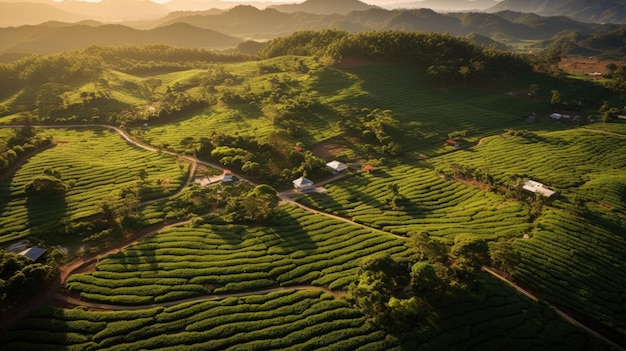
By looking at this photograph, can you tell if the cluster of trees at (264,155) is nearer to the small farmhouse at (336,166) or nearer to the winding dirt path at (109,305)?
the small farmhouse at (336,166)

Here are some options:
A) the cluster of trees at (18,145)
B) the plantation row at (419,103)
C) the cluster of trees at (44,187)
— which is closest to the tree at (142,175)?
the cluster of trees at (44,187)

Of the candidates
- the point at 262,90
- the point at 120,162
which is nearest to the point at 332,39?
the point at 262,90

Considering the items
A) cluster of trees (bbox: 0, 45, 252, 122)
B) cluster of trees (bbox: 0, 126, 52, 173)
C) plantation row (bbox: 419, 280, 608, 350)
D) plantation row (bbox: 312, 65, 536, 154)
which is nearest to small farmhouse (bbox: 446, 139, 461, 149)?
plantation row (bbox: 312, 65, 536, 154)

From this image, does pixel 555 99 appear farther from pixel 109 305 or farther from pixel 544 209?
pixel 109 305

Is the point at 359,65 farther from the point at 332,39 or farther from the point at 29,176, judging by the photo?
the point at 29,176

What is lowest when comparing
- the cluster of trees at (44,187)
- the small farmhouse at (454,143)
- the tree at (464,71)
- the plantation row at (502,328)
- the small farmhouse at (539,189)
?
the plantation row at (502,328)

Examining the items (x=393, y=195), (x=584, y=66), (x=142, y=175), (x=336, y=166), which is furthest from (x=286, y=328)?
(x=584, y=66)

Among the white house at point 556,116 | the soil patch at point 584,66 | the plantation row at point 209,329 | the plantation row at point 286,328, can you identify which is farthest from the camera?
the soil patch at point 584,66
